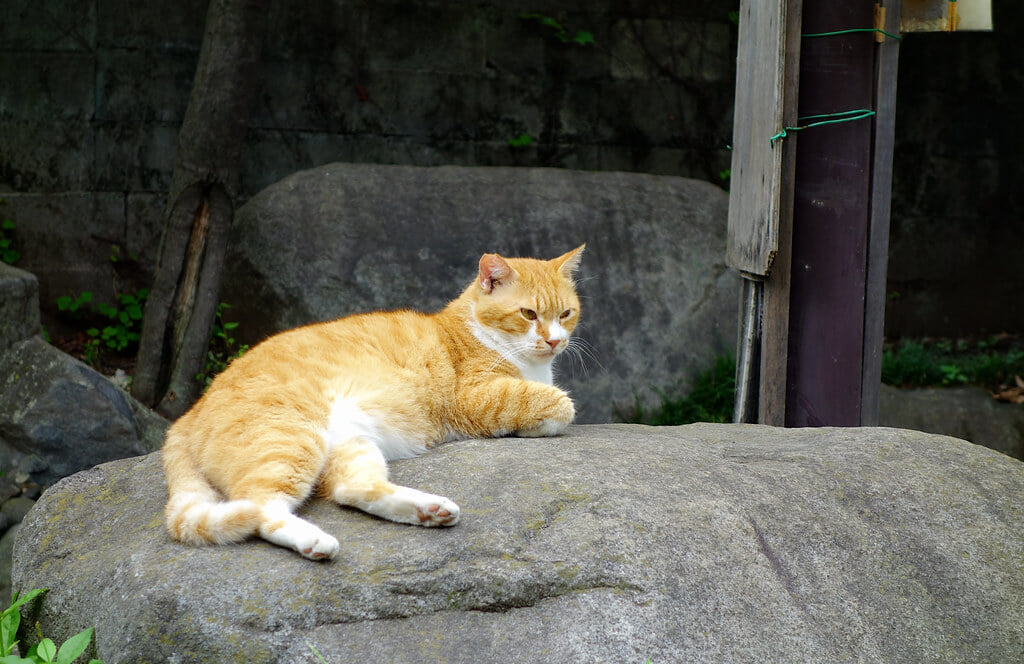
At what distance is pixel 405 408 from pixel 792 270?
183 cm

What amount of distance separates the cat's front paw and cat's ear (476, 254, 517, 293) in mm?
572

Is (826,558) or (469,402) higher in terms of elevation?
(469,402)

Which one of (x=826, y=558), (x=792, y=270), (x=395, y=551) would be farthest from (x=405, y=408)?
(x=792, y=270)

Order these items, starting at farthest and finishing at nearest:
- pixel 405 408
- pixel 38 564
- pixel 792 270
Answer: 1. pixel 792 270
2. pixel 405 408
3. pixel 38 564

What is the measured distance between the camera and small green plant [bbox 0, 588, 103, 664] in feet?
7.59

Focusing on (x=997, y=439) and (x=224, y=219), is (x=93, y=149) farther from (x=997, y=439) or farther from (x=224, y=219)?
(x=997, y=439)

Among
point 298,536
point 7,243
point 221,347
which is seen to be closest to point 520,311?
point 298,536

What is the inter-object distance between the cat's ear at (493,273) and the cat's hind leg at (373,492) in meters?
0.96

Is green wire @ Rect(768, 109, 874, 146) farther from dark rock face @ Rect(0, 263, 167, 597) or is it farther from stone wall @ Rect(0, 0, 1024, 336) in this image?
stone wall @ Rect(0, 0, 1024, 336)

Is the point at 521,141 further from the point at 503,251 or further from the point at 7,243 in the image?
the point at 7,243

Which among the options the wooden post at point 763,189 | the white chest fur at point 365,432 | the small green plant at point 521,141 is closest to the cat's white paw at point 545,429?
the white chest fur at point 365,432

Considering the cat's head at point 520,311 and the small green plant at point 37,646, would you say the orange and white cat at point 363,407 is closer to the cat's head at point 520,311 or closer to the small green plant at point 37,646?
the cat's head at point 520,311

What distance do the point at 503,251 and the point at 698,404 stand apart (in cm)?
155

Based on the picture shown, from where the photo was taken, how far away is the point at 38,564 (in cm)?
282
